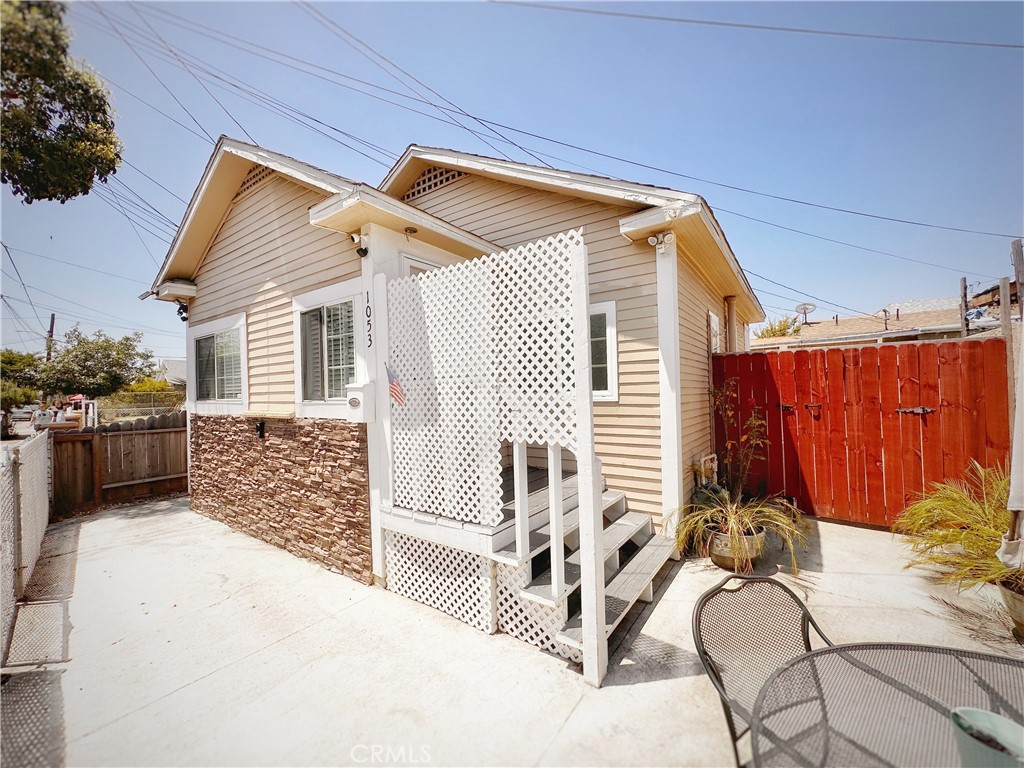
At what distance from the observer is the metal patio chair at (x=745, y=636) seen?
2010 mm

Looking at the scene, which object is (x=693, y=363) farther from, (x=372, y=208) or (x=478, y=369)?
(x=372, y=208)

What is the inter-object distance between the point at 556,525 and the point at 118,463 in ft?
30.5

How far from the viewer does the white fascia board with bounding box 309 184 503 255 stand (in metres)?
3.67

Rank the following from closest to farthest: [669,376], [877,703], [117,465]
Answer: [877,703] < [669,376] < [117,465]

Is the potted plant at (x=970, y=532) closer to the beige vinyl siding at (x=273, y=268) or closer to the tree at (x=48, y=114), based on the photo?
the beige vinyl siding at (x=273, y=268)

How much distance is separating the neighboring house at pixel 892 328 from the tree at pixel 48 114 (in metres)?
16.7

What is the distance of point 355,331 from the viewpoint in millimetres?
4180

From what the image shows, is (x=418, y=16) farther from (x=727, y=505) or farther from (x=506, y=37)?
(x=727, y=505)

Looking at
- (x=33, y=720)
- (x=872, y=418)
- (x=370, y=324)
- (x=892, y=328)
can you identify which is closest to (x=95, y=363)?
(x=370, y=324)

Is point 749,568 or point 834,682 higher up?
point 834,682

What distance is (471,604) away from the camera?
3.49 metres

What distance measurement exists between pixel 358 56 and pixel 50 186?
2.32 m

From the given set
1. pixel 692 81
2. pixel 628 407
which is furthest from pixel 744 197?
pixel 628 407

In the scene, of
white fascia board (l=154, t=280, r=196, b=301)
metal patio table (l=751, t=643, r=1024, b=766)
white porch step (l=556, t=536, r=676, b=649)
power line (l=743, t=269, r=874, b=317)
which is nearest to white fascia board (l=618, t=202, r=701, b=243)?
white porch step (l=556, t=536, r=676, b=649)
